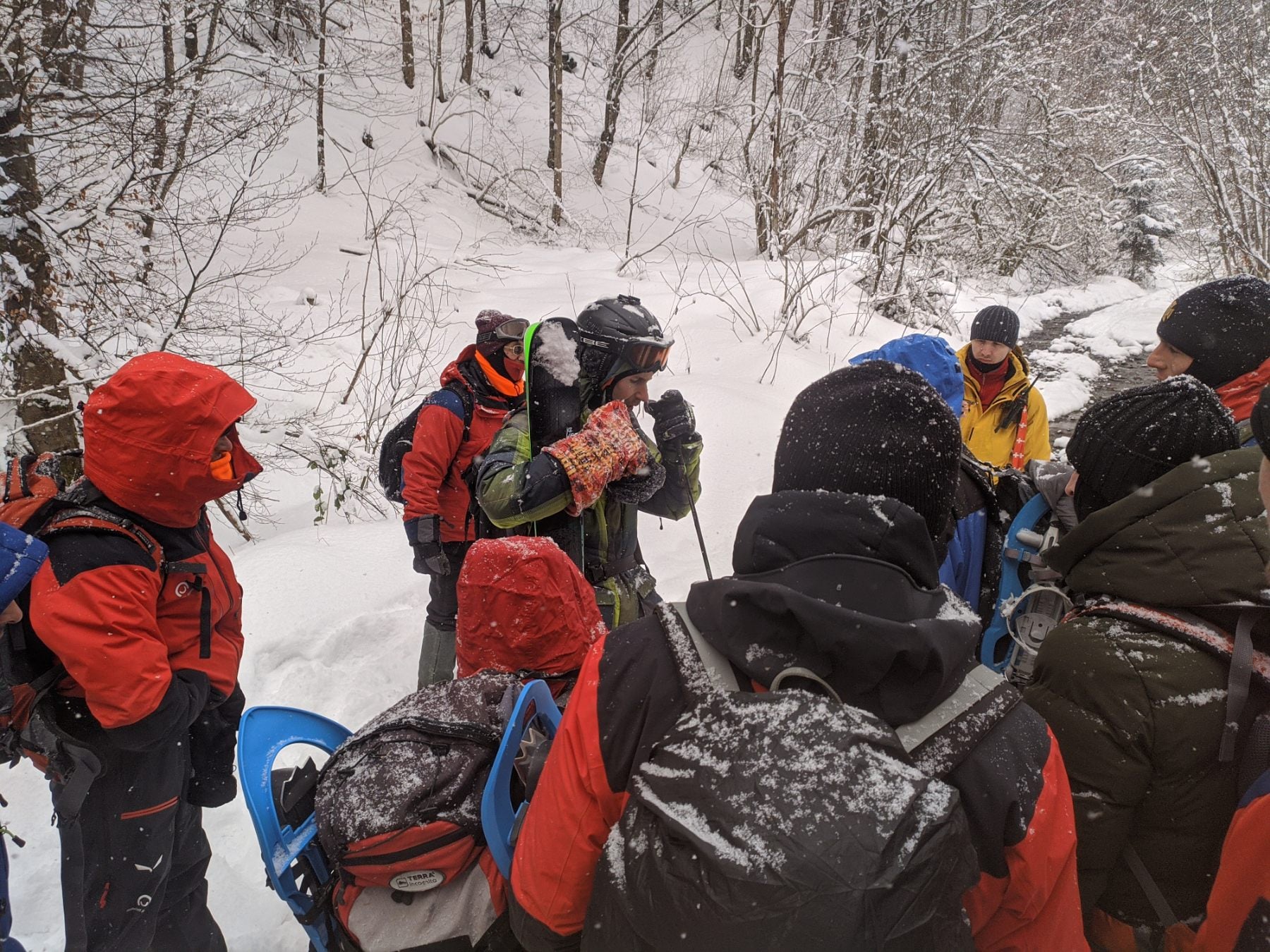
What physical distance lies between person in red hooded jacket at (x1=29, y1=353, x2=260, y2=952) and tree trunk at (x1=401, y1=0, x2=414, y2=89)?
16.6 m

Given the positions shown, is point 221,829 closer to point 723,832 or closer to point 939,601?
point 723,832

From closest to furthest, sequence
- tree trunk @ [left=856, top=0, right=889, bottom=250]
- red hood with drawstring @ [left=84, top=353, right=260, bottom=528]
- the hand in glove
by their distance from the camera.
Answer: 1. red hood with drawstring @ [left=84, top=353, right=260, bottom=528]
2. the hand in glove
3. tree trunk @ [left=856, top=0, right=889, bottom=250]

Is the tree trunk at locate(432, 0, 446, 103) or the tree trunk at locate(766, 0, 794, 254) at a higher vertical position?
the tree trunk at locate(432, 0, 446, 103)

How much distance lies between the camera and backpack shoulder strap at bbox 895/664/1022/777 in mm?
833

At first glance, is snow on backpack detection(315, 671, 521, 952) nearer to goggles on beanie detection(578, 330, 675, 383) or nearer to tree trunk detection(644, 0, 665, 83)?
goggles on beanie detection(578, 330, 675, 383)

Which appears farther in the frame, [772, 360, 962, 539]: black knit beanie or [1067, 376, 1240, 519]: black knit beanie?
[1067, 376, 1240, 519]: black knit beanie

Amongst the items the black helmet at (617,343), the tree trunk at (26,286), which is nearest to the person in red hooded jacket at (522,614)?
the black helmet at (617,343)

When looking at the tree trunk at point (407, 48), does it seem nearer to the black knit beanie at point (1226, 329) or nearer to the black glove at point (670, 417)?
the black glove at point (670, 417)

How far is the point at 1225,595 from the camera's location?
121 cm

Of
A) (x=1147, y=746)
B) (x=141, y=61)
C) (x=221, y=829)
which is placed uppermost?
(x=141, y=61)

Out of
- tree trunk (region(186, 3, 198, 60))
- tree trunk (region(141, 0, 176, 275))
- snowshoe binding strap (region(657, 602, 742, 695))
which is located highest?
tree trunk (region(186, 3, 198, 60))

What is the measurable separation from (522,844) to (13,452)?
4.45 metres

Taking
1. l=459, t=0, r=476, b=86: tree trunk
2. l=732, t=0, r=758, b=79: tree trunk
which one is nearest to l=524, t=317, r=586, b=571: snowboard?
l=732, t=0, r=758, b=79: tree trunk

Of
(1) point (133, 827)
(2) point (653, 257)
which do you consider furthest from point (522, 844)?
(2) point (653, 257)
